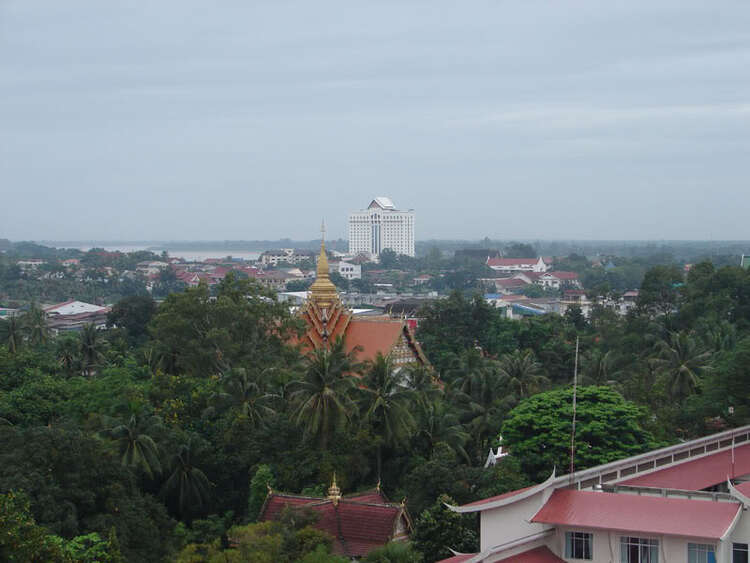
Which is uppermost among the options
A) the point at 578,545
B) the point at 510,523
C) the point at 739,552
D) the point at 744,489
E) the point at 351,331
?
the point at 351,331

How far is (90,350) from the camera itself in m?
49.7

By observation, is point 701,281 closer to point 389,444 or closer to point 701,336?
point 701,336

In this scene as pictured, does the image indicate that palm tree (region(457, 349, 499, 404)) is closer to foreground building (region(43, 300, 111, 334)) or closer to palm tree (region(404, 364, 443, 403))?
palm tree (region(404, 364, 443, 403))

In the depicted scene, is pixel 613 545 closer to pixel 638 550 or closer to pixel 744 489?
pixel 638 550

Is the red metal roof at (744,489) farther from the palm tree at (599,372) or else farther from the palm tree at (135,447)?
the palm tree at (599,372)

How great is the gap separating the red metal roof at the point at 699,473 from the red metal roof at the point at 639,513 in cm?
264

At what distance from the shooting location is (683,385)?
4122cm

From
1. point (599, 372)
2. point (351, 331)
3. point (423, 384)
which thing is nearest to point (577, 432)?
point (423, 384)

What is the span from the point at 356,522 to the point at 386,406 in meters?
6.97

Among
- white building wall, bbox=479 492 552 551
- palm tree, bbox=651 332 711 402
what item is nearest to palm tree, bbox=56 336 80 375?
palm tree, bbox=651 332 711 402

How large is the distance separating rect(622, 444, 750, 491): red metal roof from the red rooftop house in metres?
5.44

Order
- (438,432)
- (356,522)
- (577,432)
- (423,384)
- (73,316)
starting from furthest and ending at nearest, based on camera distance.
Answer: (73,316)
(423,384)
(438,432)
(577,432)
(356,522)

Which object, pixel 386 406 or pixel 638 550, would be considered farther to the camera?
pixel 386 406

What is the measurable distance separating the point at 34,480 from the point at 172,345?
18.8 metres
